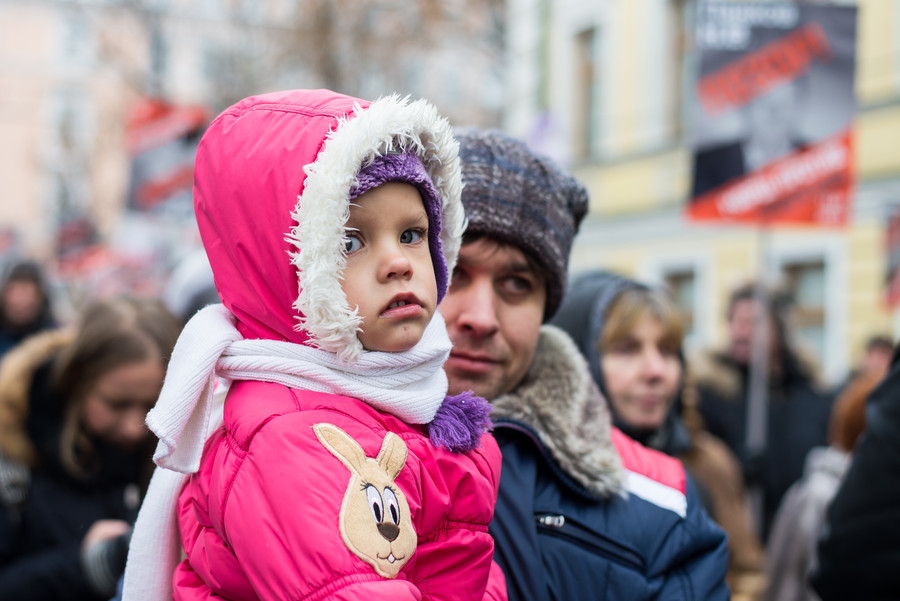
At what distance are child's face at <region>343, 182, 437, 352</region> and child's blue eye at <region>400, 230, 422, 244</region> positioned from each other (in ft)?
0.06

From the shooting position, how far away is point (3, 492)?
275 cm

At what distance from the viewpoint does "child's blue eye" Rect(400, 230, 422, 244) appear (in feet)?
4.68

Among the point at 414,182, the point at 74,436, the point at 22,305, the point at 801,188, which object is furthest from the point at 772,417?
the point at 22,305

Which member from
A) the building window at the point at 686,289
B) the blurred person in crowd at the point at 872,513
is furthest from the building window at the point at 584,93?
the blurred person in crowd at the point at 872,513

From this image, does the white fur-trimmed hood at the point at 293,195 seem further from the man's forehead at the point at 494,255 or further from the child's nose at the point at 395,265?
the man's forehead at the point at 494,255

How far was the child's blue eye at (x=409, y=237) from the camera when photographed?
56.2 inches

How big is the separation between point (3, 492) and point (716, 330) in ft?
38.2

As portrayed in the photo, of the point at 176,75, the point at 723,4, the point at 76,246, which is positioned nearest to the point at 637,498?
the point at 723,4

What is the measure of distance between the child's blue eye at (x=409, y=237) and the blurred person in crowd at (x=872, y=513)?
128 centimetres

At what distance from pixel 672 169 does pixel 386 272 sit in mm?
13336

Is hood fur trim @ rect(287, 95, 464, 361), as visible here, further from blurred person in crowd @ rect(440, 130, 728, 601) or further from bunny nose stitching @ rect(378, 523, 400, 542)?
blurred person in crowd @ rect(440, 130, 728, 601)

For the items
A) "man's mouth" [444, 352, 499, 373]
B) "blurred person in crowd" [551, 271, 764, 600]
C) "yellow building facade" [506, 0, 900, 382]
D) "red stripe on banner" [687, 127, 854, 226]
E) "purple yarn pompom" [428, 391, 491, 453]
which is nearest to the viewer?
"purple yarn pompom" [428, 391, 491, 453]

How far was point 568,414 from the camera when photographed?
6.04 ft

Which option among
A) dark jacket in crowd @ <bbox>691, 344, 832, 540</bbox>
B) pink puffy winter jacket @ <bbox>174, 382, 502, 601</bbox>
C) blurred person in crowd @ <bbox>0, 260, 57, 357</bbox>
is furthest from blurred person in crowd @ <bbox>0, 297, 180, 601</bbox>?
blurred person in crowd @ <bbox>0, 260, 57, 357</bbox>
